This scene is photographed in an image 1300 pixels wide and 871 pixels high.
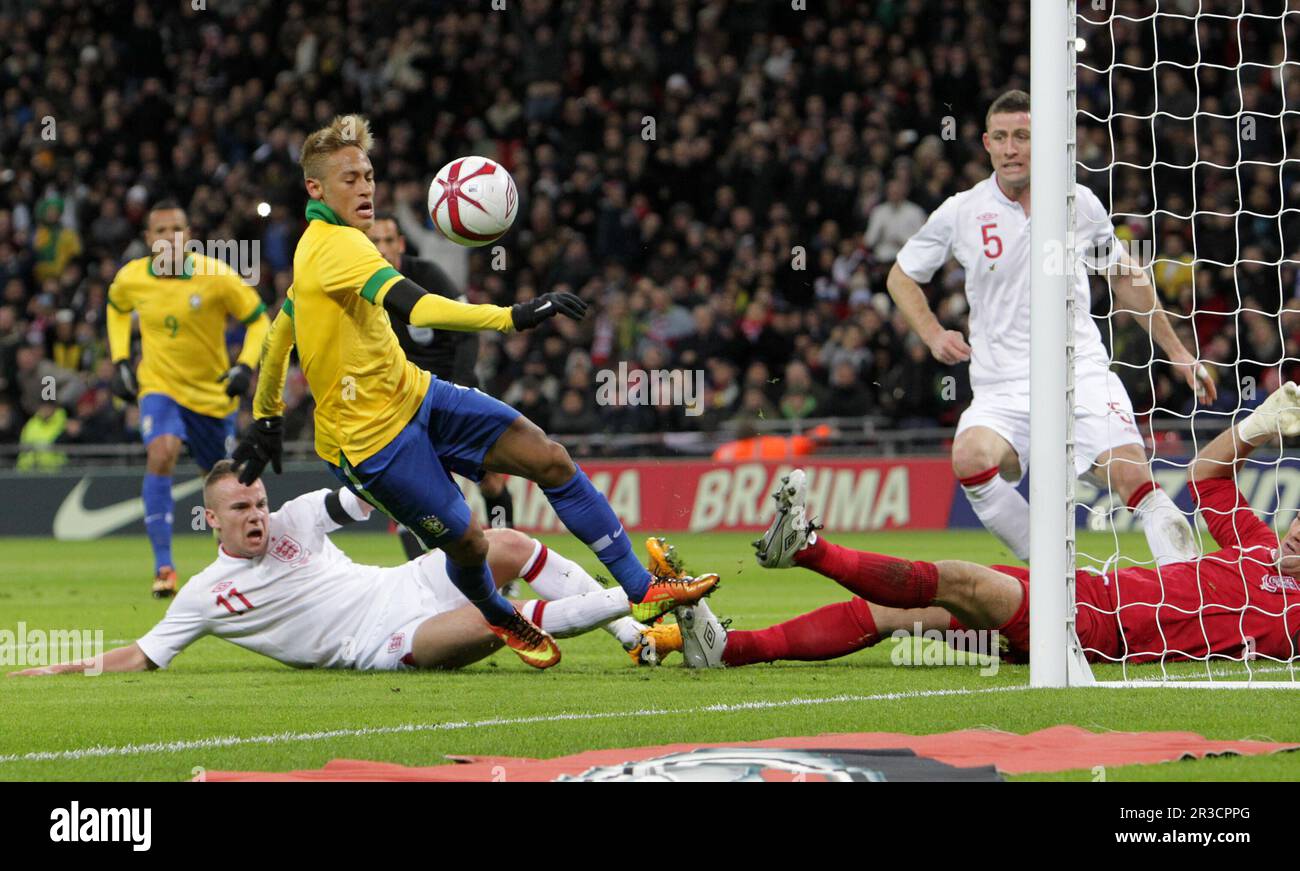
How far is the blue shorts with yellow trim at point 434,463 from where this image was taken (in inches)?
268

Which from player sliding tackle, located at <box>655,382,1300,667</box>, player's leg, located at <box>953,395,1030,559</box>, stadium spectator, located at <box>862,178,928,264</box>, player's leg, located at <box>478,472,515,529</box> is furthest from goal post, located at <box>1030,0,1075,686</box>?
stadium spectator, located at <box>862,178,928,264</box>

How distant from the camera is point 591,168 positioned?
19.5 metres

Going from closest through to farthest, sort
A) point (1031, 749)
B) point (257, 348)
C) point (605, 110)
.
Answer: point (1031, 749)
point (257, 348)
point (605, 110)

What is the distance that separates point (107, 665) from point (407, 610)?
1244mm

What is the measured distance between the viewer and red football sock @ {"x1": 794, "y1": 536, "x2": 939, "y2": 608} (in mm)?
6277

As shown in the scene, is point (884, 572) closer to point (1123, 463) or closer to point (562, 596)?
point (562, 596)

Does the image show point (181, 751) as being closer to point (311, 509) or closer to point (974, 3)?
point (311, 509)

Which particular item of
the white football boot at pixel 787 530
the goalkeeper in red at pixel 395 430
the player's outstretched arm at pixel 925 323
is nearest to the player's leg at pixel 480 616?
the goalkeeper in red at pixel 395 430

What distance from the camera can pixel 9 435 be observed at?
747 inches

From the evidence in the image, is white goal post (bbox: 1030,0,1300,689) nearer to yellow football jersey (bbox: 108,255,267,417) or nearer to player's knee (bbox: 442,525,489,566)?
player's knee (bbox: 442,525,489,566)

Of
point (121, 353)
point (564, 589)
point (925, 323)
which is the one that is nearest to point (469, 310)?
point (564, 589)

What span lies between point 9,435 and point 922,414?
9.47 meters

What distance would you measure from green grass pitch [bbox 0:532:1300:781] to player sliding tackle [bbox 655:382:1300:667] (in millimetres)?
125
